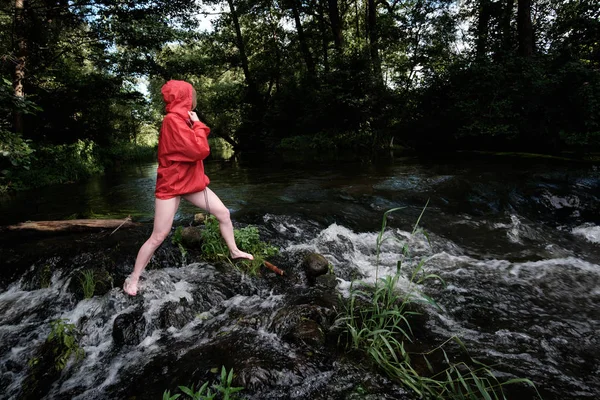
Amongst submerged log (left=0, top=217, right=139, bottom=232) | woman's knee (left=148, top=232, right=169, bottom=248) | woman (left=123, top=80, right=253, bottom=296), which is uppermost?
woman (left=123, top=80, right=253, bottom=296)

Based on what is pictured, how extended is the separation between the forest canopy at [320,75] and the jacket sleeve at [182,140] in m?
4.88

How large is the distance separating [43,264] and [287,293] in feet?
10.8

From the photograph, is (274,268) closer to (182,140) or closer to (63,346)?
(182,140)

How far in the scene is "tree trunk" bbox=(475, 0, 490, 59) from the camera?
14391 mm

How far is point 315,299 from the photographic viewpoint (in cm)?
358

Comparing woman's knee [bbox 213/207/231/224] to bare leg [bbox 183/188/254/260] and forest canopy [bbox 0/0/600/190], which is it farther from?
forest canopy [bbox 0/0/600/190]

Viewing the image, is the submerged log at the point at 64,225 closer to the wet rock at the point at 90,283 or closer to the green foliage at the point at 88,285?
the wet rock at the point at 90,283

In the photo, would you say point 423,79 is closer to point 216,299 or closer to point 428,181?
point 428,181

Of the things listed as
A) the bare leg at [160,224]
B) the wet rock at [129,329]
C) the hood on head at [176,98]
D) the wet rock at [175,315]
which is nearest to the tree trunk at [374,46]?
the hood on head at [176,98]

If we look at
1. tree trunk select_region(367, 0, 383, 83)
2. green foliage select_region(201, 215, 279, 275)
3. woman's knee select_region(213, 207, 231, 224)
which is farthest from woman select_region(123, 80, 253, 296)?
tree trunk select_region(367, 0, 383, 83)

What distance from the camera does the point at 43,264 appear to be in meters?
4.19

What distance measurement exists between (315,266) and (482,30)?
678 inches

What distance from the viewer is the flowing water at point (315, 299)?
2.43 meters

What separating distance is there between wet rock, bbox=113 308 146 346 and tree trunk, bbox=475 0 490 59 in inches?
606
